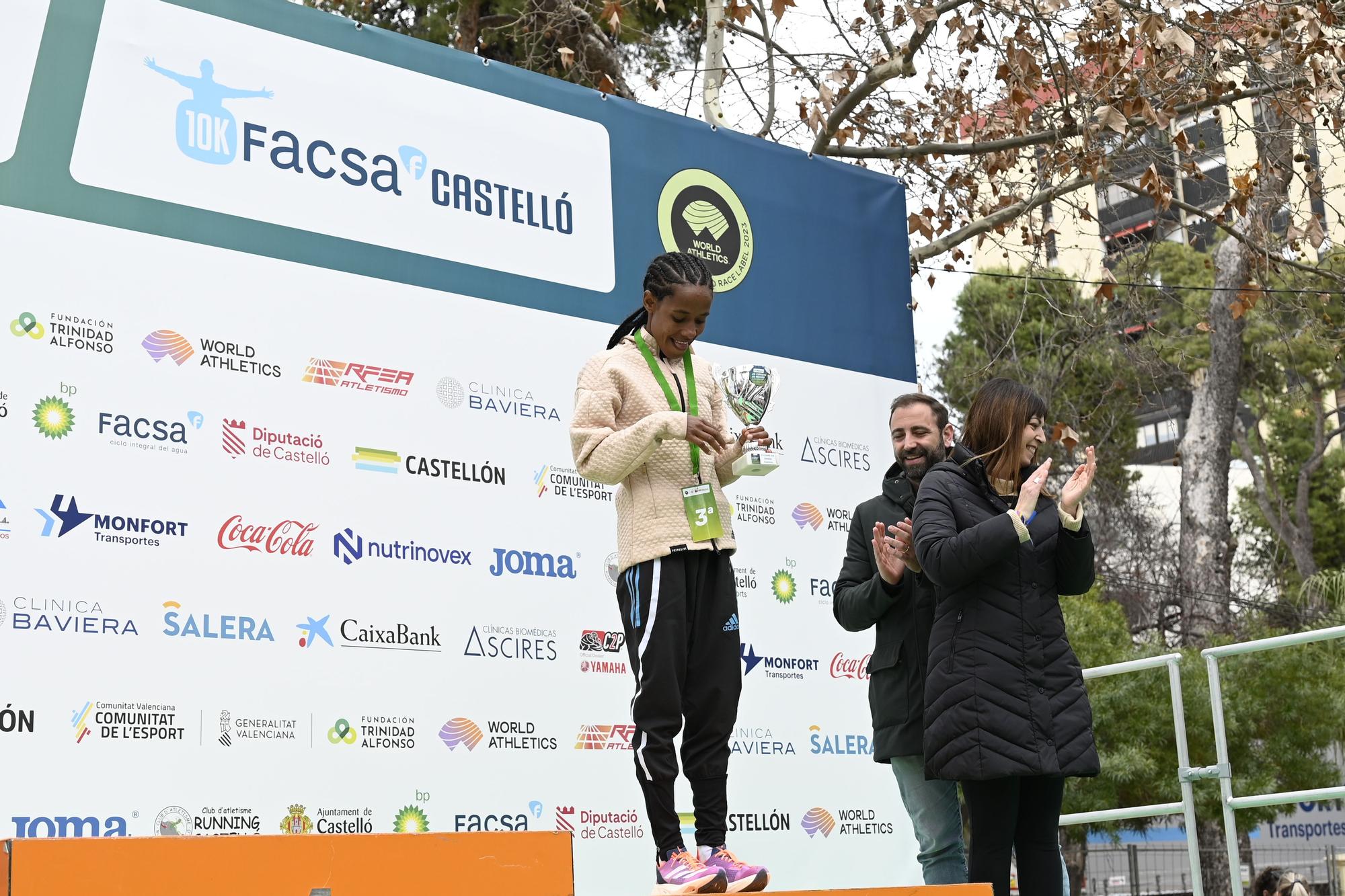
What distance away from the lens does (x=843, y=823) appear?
4.89 metres

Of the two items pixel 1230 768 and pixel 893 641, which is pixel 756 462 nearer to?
pixel 893 641

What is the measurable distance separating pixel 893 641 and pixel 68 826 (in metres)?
2.13

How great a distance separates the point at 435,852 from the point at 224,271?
2338mm

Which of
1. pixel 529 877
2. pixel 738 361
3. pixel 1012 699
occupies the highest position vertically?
pixel 738 361

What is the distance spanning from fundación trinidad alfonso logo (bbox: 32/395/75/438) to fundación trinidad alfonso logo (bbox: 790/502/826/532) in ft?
8.37

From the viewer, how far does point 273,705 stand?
3783 millimetres

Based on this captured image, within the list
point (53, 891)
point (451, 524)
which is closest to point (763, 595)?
point (451, 524)

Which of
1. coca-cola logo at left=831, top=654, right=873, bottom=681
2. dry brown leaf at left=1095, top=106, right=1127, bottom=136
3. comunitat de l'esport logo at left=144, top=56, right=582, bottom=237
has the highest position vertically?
dry brown leaf at left=1095, top=106, right=1127, bottom=136

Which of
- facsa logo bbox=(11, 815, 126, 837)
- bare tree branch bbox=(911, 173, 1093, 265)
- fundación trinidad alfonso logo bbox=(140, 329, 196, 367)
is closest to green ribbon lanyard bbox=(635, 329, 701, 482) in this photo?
fundación trinidad alfonso logo bbox=(140, 329, 196, 367)

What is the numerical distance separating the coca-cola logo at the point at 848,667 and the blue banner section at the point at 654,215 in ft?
3.84

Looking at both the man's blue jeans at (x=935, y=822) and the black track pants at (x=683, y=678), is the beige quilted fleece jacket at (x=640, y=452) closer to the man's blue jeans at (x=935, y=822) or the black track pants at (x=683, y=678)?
the black track pants at (x=683, y=678)

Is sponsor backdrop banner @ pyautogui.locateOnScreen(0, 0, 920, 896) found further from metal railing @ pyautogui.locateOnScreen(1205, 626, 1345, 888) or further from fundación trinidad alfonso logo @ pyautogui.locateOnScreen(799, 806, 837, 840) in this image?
metal railing @ pyautogui.locateOnScreen(1205, 626, 1345, 888)

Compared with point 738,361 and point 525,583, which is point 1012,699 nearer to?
point 525,583

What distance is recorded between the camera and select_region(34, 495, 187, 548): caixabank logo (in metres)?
3.54
